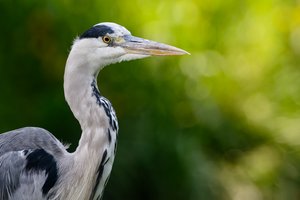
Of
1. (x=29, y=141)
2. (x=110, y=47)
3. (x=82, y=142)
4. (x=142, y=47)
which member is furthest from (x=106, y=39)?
(x=29, y=141)

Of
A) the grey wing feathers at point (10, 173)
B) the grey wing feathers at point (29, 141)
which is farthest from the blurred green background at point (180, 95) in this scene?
the grey wing feathers at point (10, 173)

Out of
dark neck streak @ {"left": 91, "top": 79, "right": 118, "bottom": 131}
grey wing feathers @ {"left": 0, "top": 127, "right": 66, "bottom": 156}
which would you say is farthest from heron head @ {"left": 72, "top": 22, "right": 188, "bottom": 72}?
grey wing feathers @ {"left": 0, "top": 127, "right": 66, "bottom": 156}

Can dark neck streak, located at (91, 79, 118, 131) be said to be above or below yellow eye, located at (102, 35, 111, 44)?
below

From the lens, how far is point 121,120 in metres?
6.04

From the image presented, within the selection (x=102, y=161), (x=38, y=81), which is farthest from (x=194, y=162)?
(x=102, y=161)

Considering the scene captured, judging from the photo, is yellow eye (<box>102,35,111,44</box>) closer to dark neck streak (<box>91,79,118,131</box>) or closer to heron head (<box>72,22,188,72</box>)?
heron head (<box>72,22,188,72</box>)

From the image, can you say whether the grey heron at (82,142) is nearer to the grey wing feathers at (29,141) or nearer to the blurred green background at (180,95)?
the grey wing feathers at (29,141)

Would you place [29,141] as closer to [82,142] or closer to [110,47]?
[82,142]

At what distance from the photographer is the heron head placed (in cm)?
366

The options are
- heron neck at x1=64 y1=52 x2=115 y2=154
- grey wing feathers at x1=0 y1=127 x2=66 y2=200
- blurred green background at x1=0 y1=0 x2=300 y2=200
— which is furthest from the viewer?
blurred green background at x1=0 y1=0 x2=300 y2=200

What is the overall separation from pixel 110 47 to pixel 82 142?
0.43m

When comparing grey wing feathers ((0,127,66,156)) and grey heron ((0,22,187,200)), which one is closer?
grey heron ((0,22,187,200))

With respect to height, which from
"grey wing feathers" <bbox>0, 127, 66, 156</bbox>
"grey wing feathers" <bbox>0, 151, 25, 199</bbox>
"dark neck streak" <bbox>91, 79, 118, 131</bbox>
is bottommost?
"grey wing feathers" <bbox>0, 151, 25, 199</bbox>

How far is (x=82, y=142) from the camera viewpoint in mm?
3713
